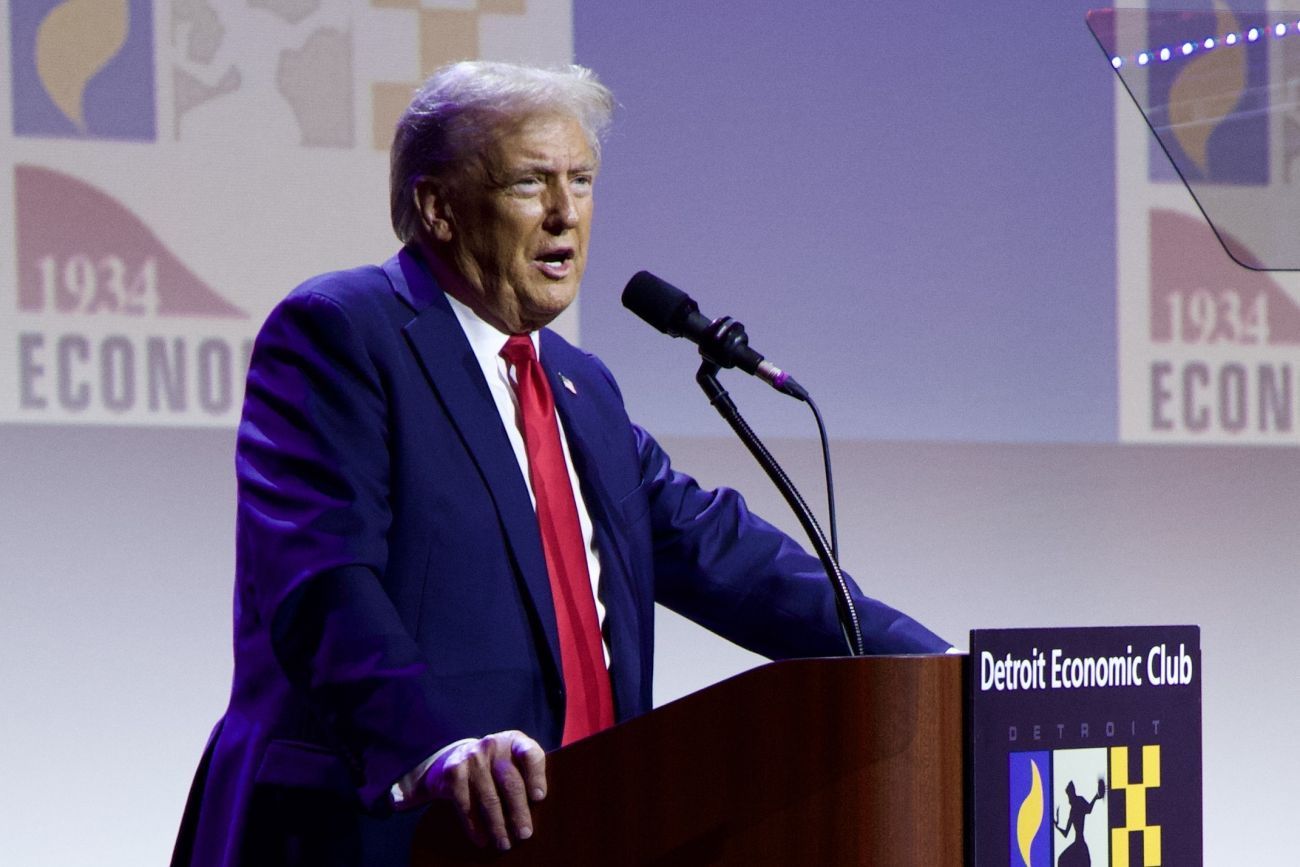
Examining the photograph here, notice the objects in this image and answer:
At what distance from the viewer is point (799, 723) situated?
1366 mm

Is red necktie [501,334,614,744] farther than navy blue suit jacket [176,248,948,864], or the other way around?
red necktie [501,334,614,744]

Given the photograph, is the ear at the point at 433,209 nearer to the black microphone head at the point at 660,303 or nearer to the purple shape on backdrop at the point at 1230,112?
the black microphone head at the point at 660,303

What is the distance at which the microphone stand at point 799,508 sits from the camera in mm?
1800

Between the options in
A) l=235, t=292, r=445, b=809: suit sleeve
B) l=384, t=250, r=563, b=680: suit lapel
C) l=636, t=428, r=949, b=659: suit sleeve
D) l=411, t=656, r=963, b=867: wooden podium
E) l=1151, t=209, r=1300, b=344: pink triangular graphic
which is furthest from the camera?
l=1151, t=209, r=1300, b=344: pink triangular graphic

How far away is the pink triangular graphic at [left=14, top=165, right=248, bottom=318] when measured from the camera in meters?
2.87

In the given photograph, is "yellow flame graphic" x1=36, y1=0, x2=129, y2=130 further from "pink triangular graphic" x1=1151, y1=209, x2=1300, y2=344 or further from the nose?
"pink triangular graphic" x1=1151, y1=209, x2=1300, y2=344

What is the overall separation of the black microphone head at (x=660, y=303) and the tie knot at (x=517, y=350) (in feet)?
0.52

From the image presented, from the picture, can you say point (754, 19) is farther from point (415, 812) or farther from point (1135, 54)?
point (415, 812)

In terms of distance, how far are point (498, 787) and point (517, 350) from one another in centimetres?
69

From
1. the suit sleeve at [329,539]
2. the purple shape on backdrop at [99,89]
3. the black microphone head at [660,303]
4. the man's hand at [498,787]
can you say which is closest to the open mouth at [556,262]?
the black microphone head at [660,303]

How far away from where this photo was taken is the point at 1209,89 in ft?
10.9

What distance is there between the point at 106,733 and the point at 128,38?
3.84 ft

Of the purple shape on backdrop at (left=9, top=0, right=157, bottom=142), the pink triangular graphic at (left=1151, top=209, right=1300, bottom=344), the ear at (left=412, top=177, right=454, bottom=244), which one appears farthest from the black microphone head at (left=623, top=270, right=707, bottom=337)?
the pink triangular graphic at (left=1151, top=209, right=1300, bottom=344)

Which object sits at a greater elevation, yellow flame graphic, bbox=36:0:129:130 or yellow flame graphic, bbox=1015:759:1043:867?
yellow flame graphic, bbox=36:0:129:130
